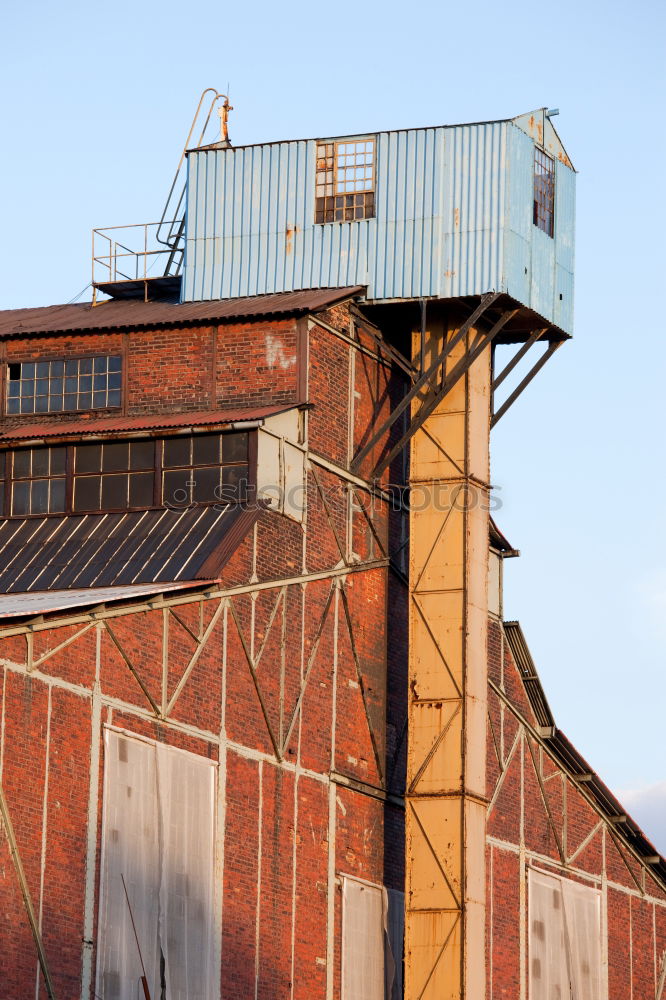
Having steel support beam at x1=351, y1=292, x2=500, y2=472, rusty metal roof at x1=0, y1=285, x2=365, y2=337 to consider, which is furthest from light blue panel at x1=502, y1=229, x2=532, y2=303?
rusty metal roof at x1=0, y1=285, x2=365, y2=337

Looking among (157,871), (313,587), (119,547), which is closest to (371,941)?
(313,587)

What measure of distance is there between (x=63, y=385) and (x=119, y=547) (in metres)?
6.09

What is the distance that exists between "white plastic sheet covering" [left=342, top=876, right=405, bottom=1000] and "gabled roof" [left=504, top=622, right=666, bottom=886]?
24.8 feet

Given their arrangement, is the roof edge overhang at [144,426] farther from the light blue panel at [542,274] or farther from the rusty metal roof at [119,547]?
the light blue panel at [542,274]

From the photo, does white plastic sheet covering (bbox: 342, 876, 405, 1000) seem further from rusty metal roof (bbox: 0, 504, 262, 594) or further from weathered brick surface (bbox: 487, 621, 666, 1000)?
rusty metal roof (bbox: 0, 504, 262, 594)

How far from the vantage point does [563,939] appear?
172 feet

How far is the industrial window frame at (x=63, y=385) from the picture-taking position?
158 ft

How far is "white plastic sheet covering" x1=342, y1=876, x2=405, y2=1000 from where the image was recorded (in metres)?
44.9

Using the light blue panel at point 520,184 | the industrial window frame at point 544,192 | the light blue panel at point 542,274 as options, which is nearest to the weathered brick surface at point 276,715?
the light blue panel at point 542,274

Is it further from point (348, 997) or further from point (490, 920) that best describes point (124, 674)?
point (490, 920)

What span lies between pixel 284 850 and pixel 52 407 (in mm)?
12235

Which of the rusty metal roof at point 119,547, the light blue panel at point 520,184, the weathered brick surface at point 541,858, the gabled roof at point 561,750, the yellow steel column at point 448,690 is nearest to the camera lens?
the rusty metal roof at point 119,547

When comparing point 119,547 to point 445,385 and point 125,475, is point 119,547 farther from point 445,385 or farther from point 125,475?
point 445,385

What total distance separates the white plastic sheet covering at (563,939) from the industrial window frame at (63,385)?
1595 cm
